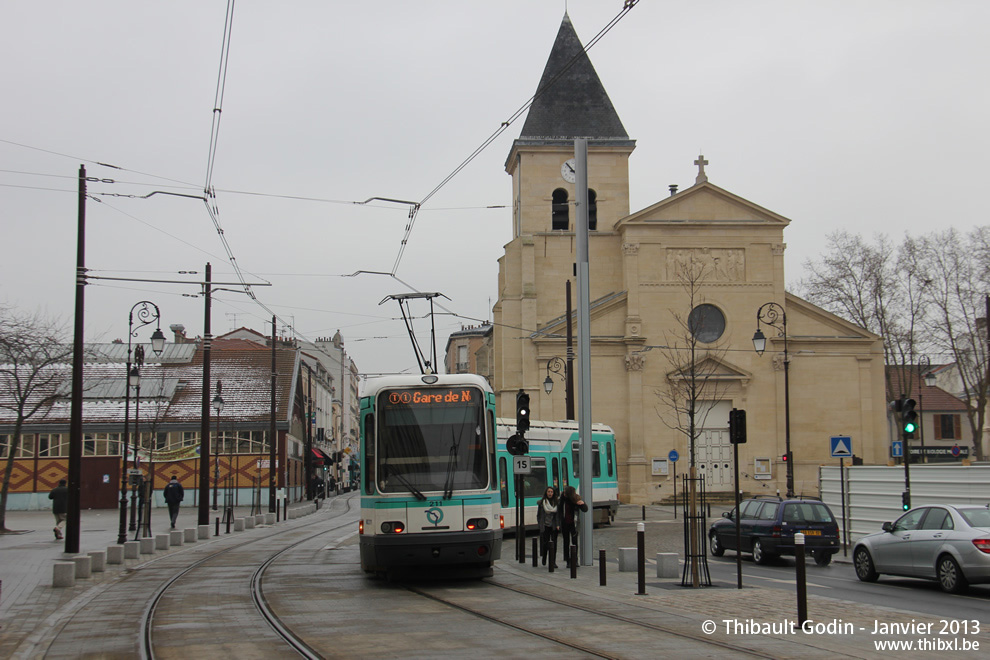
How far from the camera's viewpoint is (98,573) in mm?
20344

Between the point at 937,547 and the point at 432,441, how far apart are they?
8.04 meters

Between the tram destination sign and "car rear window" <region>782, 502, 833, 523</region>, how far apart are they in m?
9.19

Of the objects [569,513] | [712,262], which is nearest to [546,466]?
[569,513]

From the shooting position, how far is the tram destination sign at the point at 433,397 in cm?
1664

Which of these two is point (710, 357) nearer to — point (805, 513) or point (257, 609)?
point (805, 513)

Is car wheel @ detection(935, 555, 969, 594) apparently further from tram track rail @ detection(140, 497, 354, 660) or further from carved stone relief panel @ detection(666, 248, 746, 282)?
carved stone relief panel @ detection(666, 248, 746, 282)

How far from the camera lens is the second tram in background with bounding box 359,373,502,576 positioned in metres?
16.2

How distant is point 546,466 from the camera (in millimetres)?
28922

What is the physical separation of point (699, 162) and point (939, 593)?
4618cm

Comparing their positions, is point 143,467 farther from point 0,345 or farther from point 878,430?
point 878,430

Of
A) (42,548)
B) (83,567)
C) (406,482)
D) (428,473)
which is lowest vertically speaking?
(42,548)

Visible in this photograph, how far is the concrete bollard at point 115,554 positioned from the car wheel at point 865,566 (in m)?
14.7

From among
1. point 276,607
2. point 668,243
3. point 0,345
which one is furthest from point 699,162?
point 276,607

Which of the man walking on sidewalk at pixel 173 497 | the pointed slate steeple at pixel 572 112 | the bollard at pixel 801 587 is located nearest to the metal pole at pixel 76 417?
the man walking on sidewalk at pixel 173 497
